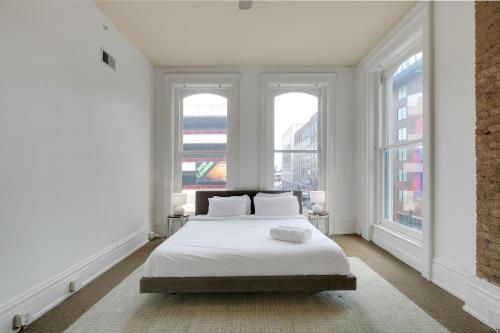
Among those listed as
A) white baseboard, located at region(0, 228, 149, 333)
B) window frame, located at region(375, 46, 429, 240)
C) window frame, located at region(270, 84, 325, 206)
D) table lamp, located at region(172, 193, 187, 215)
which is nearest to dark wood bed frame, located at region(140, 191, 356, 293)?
white baseboard, located at region(0, 228, 149, 333)

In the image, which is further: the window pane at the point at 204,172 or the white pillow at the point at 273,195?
the window pane at the point at 204,172

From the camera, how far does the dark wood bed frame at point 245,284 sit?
226 cm

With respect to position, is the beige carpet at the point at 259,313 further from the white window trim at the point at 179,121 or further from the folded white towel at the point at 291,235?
the white window trim at the point at 179,121

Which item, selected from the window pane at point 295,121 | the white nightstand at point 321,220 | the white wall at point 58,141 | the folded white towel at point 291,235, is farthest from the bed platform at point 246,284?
the window pane at point 295,121

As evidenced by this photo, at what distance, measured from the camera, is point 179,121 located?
15.8ft

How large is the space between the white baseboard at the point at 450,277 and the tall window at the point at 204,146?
11.1 feet

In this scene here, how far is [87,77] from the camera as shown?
2797 millimetres

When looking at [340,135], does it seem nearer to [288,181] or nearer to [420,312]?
[288,181]

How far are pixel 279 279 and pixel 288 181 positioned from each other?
107 inches

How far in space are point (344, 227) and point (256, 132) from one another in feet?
7.96

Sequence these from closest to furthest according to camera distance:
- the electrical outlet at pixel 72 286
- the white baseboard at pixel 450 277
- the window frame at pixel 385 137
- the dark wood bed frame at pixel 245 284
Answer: the dark wood bed frame at pixel 245 284 → the white baseboard at pixel 450 277 → the electrical outlet at pixel 72 286 → the window frame at pixel 385 137

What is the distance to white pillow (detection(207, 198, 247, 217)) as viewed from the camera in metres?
3.96

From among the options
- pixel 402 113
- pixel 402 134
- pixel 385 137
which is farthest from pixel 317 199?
pixel 402 113

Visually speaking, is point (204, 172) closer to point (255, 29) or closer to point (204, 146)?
point (204, 146)
